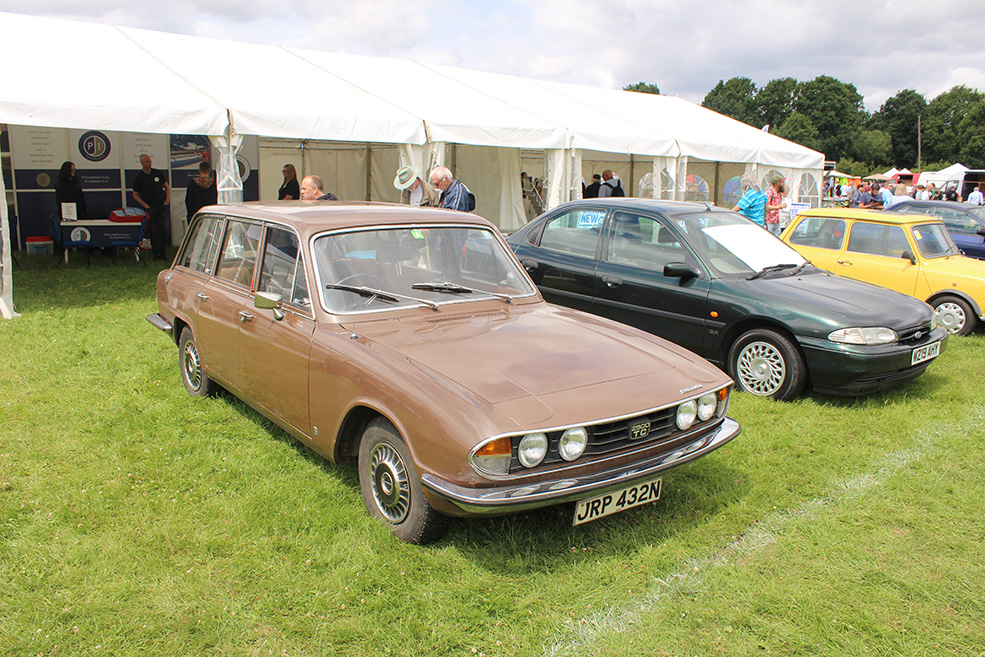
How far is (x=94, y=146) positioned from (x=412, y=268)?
528 inches

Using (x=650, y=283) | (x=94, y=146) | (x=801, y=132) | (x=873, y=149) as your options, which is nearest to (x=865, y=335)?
(x=650, y=283)

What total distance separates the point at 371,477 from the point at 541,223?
470 cm

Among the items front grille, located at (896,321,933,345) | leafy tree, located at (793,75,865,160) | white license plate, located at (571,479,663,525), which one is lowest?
white license plate, located at (571,479,663,525)

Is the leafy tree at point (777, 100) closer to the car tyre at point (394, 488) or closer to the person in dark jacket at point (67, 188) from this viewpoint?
the person in dark jacket at point (67, 188)

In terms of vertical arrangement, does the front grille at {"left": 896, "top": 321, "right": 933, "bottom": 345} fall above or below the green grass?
above

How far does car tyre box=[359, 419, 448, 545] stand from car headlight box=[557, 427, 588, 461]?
67cm

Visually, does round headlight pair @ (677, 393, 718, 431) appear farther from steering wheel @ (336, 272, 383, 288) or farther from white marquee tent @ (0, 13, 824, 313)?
white marquee tent @ (0, 13, 824, 313)

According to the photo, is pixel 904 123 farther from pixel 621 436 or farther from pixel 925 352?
pixel 621 436

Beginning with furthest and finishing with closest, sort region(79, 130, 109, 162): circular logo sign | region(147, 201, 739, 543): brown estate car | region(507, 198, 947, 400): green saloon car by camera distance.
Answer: region(79, 130, 109, 162): circular logo sign → region(507, 198, 947, 400): green saloon car → region(147, 201, 739, 543): brown estate car

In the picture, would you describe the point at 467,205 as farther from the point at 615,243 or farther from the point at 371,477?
the point at 371,477

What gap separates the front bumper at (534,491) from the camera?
299 cm

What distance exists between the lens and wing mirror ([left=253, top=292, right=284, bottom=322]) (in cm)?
404

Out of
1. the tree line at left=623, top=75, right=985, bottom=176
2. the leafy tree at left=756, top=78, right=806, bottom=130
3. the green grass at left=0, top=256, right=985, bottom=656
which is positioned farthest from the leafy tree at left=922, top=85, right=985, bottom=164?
the green grass at left=0, top=256, right=985, bottom=656

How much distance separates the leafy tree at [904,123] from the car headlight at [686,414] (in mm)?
121893
